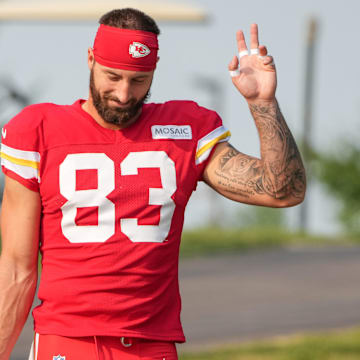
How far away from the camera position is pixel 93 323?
3605 mm

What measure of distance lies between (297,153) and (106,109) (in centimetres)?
82

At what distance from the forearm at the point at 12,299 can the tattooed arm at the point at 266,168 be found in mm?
897

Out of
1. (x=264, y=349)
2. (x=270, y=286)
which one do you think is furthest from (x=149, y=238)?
(x=270, y=286)

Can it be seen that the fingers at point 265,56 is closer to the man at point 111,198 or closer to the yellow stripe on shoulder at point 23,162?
the man at point 111,198

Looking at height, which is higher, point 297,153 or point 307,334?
point 297,153

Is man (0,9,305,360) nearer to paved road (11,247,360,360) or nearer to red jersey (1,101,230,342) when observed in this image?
red jersey (1,101,230,342)

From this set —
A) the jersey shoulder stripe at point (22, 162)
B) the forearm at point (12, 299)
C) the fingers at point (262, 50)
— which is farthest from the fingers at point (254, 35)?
the forearm at point (12, 299)

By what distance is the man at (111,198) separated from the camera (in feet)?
11.8

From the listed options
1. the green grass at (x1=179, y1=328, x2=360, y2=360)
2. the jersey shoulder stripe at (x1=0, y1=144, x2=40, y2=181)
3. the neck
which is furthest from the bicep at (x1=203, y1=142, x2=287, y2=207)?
the green grass at (x1=179, y1=328, x2=360, y2=360)

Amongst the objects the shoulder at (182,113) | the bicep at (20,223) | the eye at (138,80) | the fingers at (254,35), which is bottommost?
the bicep at (20,223)

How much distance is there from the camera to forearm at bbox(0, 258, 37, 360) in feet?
12.1

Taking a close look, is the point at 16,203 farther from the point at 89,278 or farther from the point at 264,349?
the point at 264,349

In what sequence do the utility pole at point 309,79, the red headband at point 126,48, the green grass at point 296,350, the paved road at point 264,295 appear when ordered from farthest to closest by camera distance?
1. the utility pole at point 309,79
2. the paved road at point 264,295
3. the green grass at point 296,350
4. the red headband at point 126,48

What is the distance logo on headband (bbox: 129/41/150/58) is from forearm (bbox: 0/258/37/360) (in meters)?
1.00
